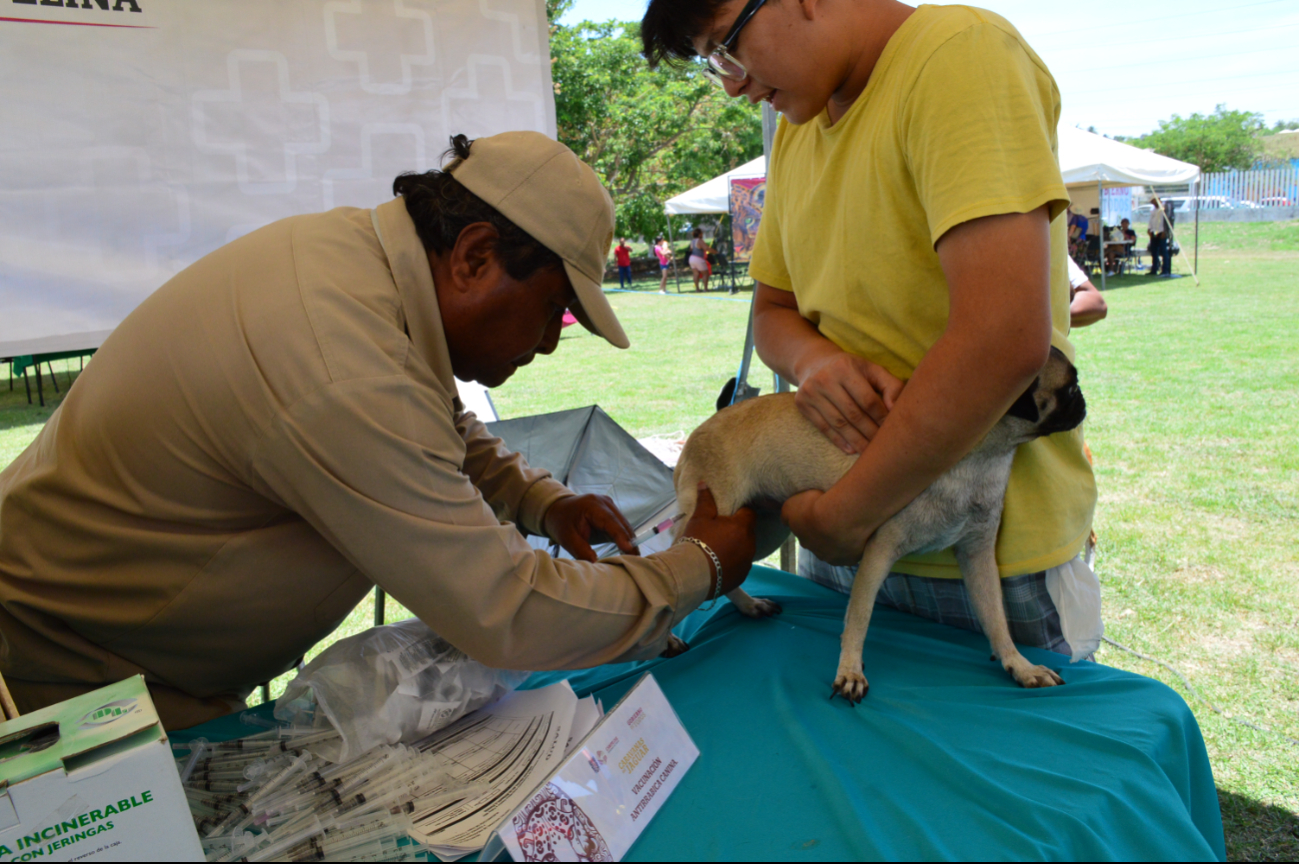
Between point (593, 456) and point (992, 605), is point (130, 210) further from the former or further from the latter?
point (992, 605)

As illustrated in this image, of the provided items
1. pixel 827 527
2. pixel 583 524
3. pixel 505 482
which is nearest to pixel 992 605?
pixel 827 527

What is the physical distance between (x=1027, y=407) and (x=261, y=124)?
117 inches

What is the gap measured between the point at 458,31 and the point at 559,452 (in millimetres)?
1846

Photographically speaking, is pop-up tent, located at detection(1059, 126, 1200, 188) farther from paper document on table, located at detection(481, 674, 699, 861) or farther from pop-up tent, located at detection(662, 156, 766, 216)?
paper document on table, located at detection(481, 674, 699, 861)

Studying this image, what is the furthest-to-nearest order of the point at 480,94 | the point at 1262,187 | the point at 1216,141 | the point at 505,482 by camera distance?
the point at 1216,141 < the point at 1262,187 < the point at 480,94 < the point at 505,482

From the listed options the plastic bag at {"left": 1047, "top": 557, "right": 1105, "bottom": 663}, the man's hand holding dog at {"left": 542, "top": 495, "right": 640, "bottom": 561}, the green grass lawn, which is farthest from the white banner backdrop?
the plastic bag at {"left": 1047, "top": 557, "right": 1105, "bottom": 663}

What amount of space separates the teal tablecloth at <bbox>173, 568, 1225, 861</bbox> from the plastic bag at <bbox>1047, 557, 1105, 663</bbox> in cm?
6

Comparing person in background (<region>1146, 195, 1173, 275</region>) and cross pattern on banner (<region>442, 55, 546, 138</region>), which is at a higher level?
cross pattern on banner (<region>442, 55, 546, 138</region>)

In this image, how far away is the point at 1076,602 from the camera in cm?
167

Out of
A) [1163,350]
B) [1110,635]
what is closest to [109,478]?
[1110,635]

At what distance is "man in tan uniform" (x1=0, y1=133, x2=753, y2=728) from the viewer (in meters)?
1.33

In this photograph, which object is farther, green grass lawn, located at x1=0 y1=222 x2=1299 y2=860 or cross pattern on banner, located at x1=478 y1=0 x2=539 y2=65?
cross pattern on banner, located at x1=478 y1=0 x2=539 y2=65

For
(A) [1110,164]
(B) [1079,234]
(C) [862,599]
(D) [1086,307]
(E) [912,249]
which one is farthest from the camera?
(B) [1079,234]

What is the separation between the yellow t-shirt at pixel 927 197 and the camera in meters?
1.23
